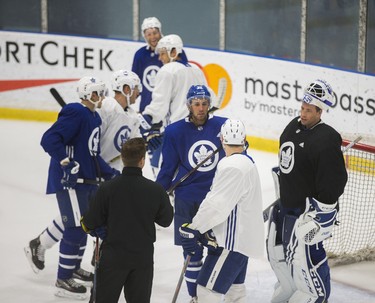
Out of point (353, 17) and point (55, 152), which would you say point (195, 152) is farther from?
point (353, 17)

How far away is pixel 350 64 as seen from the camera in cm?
768

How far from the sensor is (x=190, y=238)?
13.4 feet

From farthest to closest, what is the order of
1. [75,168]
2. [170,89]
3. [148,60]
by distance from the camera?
[148,60] → [170,89] → [75,168]

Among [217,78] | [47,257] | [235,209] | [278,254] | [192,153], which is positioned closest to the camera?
[235,209]

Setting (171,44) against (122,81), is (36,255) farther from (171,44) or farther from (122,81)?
(171,44)

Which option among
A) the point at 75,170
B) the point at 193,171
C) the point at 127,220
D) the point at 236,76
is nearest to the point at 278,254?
the point at 193,171

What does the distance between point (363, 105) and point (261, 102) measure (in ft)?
3.88

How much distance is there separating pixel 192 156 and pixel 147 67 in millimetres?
2341

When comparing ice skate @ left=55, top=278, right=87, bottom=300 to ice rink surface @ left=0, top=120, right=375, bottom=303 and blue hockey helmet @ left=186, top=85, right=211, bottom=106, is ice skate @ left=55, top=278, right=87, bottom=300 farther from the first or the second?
blue hockey helmet @ left=186, top=85, right=211, bottom=106

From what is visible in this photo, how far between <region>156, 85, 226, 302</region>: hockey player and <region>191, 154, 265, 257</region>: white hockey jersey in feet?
1.55

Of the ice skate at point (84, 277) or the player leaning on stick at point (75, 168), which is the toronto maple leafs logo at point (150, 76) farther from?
the ice skate at point (84, 277)

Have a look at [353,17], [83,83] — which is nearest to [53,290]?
[83,83]

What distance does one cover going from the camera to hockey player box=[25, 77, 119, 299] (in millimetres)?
4801

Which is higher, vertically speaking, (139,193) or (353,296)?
(139,193)
